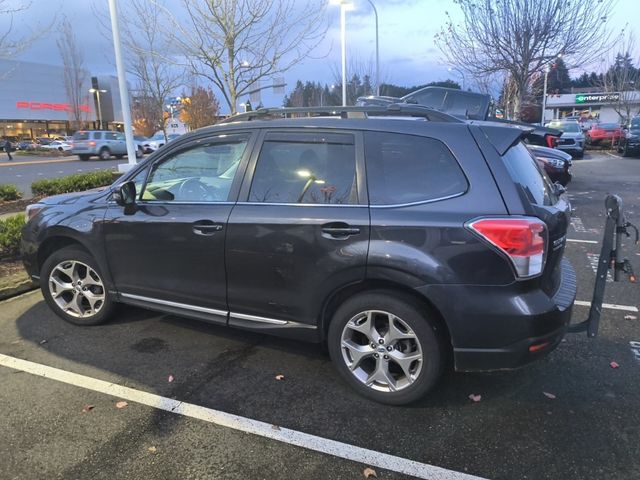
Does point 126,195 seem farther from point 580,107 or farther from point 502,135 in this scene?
point 580,107

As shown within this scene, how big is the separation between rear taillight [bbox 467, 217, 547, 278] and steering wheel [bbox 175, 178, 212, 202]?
194cm

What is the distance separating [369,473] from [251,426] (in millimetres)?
777

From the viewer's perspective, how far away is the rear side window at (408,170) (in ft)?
9.67

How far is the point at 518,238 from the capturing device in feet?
8.88

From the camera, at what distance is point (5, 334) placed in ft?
14.0

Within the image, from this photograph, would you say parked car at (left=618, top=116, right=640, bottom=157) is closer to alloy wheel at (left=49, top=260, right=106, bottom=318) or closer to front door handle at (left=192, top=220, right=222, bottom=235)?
front door handle at (left=192, top=220, right=222, bottom=235)

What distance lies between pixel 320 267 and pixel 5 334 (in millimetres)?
3000

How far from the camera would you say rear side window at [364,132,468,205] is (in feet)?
9.67

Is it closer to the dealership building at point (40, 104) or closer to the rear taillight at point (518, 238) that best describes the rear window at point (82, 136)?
the dealership building at point (40, 104)

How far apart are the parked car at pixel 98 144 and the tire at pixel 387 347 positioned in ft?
101

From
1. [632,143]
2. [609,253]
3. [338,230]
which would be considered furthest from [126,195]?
[632,143]

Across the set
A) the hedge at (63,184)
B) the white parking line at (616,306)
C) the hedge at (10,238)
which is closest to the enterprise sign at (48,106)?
the hedge at (63,184)

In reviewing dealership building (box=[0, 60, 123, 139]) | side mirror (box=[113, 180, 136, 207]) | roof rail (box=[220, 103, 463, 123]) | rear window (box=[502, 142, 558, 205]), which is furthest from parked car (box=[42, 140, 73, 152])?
rear window (box=[502, 142, 558, 205])

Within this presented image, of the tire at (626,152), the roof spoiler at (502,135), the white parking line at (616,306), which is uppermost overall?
the roof spoiler at (502,135)
